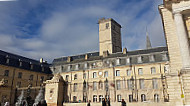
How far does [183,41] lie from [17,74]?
35071mm

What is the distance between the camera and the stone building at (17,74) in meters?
33.5

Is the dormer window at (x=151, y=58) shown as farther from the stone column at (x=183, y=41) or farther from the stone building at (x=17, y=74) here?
the stone building at (x=17, y=74)

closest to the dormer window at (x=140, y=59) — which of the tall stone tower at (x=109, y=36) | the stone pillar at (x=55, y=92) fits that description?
the tall stone tower at (x=109, y=36)

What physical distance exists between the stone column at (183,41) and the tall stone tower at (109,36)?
122 feet

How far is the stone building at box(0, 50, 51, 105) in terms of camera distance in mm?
33453

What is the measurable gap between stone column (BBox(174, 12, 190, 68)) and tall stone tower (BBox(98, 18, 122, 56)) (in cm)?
3725

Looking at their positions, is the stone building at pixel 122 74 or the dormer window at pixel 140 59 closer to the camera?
the stone building at pixel 122 74

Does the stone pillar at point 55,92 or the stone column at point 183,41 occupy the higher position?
the stone column at point 183,41

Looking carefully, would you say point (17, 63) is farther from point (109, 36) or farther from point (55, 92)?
point (55, 92)

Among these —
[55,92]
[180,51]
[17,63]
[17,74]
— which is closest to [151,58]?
[180,51]

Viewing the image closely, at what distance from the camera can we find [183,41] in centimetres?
1204

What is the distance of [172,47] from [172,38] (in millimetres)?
809

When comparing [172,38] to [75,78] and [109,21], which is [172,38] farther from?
[109,21]

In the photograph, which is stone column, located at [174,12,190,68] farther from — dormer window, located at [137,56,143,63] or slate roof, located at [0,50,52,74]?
slate roof, located at [0,50,52,74]
